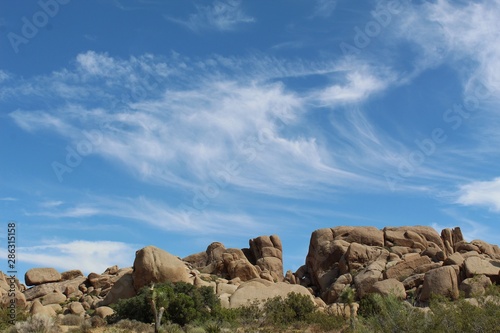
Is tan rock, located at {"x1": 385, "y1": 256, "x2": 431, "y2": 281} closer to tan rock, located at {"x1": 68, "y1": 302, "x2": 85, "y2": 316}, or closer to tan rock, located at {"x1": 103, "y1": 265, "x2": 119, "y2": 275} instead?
tan rock, located at {"x1": 68, "y1": 302, "x2": 85, "y2": 316}

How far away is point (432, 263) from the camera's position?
191ft

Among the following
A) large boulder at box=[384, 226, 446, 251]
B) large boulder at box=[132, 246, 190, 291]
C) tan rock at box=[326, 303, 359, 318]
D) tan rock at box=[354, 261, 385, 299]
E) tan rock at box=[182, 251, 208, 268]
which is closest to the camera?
tan rock at box=[326, 303, 359, 318]

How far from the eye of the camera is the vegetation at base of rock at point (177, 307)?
4309 cm

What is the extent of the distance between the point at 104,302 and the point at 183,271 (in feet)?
27.6

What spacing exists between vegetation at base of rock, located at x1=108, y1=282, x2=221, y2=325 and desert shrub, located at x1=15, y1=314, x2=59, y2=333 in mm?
7560

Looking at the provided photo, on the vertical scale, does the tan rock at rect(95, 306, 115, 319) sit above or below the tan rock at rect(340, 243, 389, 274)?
below

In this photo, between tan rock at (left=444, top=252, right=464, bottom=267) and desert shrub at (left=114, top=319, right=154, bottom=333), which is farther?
tan rock at (left=444, top=252, right=464, bottom=267)

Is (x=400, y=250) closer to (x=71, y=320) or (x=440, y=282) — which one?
(x=440, y=282)

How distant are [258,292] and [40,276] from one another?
2983cm

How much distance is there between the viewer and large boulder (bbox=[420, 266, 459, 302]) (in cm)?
5016

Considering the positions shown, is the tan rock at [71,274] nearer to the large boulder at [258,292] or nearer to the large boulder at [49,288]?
the large boulder at [49,288]

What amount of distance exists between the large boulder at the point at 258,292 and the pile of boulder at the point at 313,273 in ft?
0.32

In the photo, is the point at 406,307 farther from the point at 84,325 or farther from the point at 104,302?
the point at 104,302

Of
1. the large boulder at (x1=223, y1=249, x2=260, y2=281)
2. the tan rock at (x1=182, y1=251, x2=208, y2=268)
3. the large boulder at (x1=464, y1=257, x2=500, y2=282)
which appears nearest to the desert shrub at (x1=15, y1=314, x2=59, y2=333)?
the large boulder at (x1=223, y1=249, x2=260, y2=281)
